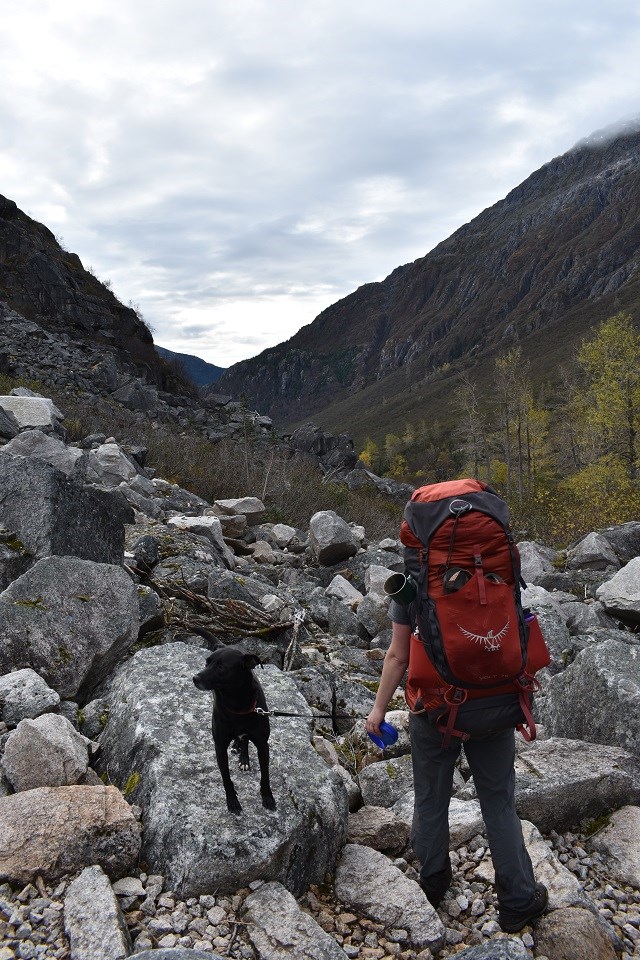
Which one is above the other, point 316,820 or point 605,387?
point 605,387

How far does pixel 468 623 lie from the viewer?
98.3 inches

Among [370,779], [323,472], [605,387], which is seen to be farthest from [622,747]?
[323,472]

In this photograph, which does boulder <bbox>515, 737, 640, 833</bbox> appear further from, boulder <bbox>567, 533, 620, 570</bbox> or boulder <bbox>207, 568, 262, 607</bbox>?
boulder <bbox>567, 533, 620, 570</bbox>

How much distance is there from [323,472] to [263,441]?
372cm

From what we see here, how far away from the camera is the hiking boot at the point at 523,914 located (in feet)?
8.89

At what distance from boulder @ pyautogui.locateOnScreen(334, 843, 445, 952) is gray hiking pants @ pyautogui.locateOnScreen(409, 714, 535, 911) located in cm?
28

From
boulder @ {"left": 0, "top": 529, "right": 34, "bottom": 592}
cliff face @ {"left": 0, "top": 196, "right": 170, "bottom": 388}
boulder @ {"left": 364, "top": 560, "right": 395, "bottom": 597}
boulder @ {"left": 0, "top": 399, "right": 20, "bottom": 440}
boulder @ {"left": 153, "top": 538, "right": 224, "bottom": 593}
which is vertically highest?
cliff face @ {"left": 0, "top": 196, "right": 170, "bottom": 388}

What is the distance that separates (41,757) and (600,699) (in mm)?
3579

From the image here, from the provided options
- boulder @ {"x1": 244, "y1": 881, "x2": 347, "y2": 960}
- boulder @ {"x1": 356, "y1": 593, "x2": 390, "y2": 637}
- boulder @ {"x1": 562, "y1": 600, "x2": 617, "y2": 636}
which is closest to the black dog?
boulder @ {"x1": 244, "y1": 881, "x2": 347, "y2": 960}

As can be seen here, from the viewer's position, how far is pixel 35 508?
17.5ft

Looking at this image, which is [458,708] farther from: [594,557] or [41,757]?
[594,557]

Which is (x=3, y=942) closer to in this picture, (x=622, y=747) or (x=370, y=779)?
(x=370, y=779)

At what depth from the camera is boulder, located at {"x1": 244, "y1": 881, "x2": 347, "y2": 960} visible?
2334 millimetres

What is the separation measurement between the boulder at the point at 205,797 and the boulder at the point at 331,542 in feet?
26.8
